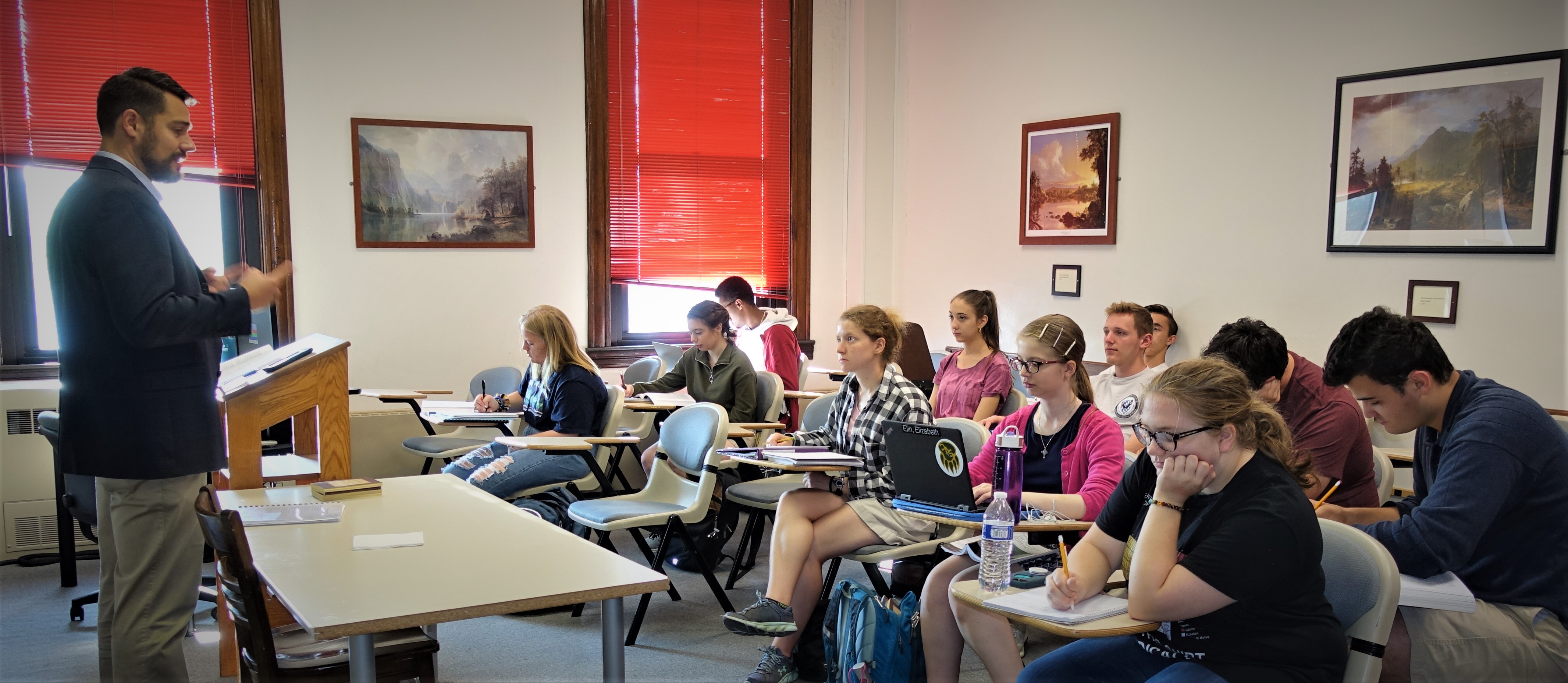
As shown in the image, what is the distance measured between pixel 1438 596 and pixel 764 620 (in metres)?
1.83

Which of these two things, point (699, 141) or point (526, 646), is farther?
point (699, 141)

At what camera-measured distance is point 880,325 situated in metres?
3.79

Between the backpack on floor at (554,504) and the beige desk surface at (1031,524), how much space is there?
1.87 m

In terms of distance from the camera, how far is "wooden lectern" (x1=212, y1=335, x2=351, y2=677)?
3078 millimetres

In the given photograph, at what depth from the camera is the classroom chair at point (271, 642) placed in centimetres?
207

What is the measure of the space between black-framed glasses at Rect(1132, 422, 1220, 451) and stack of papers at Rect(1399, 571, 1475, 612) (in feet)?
1.88

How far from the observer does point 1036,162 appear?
635cm

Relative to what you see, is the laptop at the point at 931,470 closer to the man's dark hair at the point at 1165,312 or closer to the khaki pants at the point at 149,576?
the khaki pants at the point at 149,576

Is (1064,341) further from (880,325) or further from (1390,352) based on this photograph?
(1390,352)

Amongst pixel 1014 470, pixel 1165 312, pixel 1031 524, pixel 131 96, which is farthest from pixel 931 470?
pixel 1165 312

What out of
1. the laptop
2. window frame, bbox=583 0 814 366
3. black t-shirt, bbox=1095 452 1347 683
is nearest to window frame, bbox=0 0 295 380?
window frame, bbox=583 0 814 366

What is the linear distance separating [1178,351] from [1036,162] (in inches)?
60.4

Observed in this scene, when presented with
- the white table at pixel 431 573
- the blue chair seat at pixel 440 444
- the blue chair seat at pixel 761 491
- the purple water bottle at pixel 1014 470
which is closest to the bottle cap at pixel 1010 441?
the purple water bottle at pixel 1014 470

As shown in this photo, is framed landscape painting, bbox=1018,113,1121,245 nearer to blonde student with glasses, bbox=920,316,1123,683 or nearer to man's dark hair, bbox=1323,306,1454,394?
blonde student with glasses, bbox=920,316,1123,683
